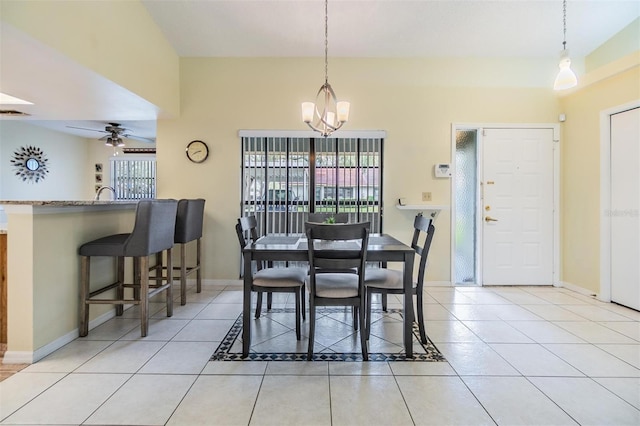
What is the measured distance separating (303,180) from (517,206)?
284 cm

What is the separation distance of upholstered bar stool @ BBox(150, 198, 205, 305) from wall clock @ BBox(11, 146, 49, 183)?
3.66 m

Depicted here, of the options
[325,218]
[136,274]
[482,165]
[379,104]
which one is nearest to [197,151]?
[136,274]

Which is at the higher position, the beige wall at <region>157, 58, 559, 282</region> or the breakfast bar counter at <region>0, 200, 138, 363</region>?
the beige wall at <region>157, 58, 559, 282</region>

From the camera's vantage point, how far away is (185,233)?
3.38 m

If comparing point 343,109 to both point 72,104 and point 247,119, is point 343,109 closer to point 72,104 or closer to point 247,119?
point 247,119

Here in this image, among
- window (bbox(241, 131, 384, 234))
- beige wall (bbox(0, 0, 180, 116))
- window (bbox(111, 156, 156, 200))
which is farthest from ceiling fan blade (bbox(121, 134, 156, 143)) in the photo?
window (bbox(241, 131, 384, 234))

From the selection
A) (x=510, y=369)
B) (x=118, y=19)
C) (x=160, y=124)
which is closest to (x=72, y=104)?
(x=160, y=124)

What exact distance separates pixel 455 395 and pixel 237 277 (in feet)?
9.91

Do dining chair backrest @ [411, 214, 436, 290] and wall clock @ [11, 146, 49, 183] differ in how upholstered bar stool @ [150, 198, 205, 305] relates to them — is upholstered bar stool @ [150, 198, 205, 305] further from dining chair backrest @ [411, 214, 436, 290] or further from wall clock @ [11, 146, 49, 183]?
wall clock @ [11, 146, 49, 183]

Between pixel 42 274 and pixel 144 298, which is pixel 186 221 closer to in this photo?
pixel 144 298

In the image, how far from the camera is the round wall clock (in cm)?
407

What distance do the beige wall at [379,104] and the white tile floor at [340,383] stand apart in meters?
1.90

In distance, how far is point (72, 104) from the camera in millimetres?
3422

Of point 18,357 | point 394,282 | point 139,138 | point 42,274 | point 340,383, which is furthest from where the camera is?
point 139,138
